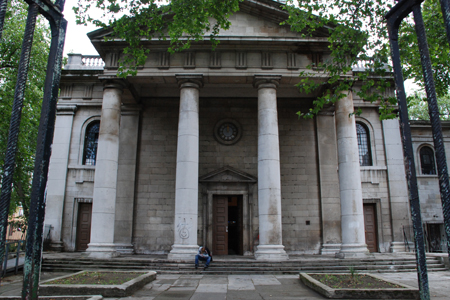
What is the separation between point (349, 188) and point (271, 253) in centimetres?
471

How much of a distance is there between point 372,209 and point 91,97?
17.6 meters

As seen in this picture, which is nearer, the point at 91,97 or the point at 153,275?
the point at 153,275

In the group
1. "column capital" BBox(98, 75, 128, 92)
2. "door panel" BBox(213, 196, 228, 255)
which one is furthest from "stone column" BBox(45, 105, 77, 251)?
"door panel" BBox(213, 196, 228, 255)

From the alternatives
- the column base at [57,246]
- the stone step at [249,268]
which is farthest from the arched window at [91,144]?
the stone step at [249,268]

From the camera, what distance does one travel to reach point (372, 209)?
1905cm


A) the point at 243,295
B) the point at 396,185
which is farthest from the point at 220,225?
the point at 396,185

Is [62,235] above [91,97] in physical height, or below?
below

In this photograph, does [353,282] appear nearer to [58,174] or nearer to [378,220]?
[378,220]

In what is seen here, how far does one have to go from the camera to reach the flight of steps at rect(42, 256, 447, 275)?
1321 centimetres

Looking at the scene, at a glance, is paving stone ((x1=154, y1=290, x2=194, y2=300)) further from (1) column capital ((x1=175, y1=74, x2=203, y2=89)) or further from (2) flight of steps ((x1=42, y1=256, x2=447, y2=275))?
(1) column capital ((x1=175, y1=74, x2=203, y2=89))

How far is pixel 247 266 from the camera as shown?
13461 mm

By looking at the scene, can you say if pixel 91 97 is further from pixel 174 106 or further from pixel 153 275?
pixel 153 275

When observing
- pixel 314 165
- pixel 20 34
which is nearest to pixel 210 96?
pixel 314 165

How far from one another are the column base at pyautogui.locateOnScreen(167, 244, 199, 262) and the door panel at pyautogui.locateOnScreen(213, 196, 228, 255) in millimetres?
4165
